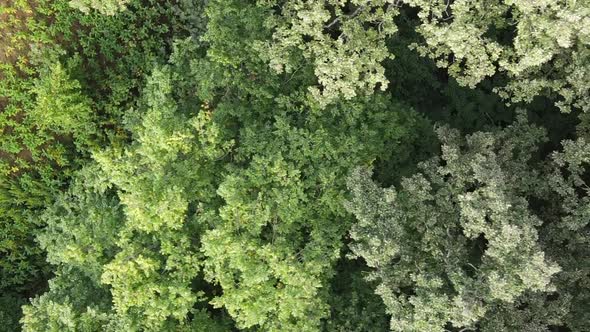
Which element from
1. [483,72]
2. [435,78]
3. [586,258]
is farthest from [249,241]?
[435,78]

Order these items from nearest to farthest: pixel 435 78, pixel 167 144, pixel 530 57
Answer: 1. pixel 530 57
2. pixel 167 144
3. pixel 435 78

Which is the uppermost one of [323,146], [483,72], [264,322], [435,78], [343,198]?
[435,78]

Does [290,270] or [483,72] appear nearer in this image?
[290,270]

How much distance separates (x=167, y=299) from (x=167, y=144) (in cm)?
412

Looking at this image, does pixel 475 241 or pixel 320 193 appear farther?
pixel 475 241

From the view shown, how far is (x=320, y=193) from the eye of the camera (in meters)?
15.5

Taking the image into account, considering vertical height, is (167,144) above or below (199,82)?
below

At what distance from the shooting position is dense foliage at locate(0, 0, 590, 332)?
44.4 ft

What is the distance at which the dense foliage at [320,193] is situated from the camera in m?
13.5

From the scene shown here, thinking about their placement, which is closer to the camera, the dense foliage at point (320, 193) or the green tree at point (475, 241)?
the green tree at point (475, 241)

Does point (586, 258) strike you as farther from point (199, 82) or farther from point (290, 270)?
point (199, 82)

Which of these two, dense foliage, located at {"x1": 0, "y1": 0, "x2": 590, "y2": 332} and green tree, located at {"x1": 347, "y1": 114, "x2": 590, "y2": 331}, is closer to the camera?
green tree, located at {"x1": 347, "y1": 114, "x2": 590, "y2": 331}

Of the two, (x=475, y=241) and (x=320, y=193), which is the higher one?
(x=320, y=193)

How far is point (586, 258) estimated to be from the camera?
48.3ft
